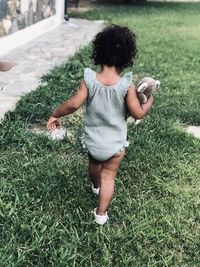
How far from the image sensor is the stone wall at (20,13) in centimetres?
785

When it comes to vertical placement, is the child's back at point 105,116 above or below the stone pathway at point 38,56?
above

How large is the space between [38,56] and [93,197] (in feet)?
15.8

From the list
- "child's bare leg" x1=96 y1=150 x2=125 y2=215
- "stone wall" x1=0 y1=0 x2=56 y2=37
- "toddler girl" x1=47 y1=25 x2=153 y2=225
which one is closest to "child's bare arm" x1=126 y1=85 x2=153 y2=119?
"toddler girl" x1=47 y1=25 x2=153 y2=225

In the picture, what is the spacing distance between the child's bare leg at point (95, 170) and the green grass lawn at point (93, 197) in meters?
0.12

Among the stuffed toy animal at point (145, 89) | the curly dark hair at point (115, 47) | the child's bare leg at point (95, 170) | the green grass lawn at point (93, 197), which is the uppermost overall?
the curly dark hair at point (115, 47)

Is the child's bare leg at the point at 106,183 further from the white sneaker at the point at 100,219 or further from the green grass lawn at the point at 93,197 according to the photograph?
the green grass lawn at the point at 93,197

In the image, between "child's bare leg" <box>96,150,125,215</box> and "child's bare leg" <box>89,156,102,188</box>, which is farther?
"child's bare leg" <box>89,156,102,188</box>

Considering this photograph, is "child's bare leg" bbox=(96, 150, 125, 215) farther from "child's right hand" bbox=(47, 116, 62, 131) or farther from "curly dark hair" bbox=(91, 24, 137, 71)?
"curly dark hair" bbox=(91, 24, 137, 71)

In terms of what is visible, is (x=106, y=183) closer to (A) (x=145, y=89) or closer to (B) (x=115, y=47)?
(A) (x=145, y=89)

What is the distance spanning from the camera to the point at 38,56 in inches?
305

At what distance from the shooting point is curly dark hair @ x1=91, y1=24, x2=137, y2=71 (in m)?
2.73

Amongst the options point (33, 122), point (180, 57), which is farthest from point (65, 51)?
point (33, 122)

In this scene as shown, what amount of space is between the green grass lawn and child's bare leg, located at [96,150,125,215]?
0.13 m

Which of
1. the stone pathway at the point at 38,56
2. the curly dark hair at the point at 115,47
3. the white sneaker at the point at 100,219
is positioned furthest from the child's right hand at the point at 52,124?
the stone pathway at the point at 38,56
